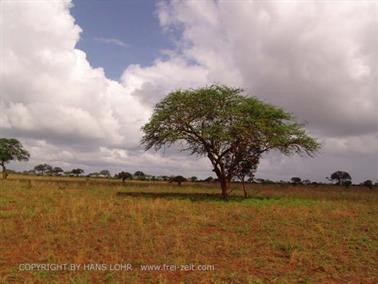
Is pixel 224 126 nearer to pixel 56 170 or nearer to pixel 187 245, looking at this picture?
pixel 187 245

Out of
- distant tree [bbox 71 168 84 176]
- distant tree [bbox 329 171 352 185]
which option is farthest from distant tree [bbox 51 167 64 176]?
distant tree [bbox 329 171 352 185]

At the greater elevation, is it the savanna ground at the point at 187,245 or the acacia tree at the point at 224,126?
the acacia tree at the point at 224,126

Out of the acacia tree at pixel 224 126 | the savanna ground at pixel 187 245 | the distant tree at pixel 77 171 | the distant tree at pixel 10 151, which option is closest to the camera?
the savanna ground at pixel 187 245

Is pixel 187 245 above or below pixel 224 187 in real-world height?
below

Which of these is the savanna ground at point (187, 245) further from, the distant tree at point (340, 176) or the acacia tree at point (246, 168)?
the distant tree at point (340, 176)

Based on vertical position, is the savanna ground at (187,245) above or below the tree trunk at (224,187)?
below

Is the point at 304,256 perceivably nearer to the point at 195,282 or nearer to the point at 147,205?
the point at 195,282

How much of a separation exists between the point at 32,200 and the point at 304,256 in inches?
658

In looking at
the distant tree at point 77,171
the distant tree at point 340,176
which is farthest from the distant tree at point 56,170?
the distant tree at point 340,176

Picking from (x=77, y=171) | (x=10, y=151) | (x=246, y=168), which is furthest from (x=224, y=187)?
(x=77, y=171)

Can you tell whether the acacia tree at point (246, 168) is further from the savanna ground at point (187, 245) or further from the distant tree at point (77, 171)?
the distant tree at point (77, 171)

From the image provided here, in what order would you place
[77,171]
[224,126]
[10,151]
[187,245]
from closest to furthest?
[187,245] → [224,126] → [10,151] → [77,171]

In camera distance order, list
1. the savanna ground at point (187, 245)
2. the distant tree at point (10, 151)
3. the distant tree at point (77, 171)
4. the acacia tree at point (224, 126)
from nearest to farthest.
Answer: the savanna ground at point (187, 245) < the acacia tree at point (224, 126) < the distant tree at point (10, 151) < the distant tree at point (77, 171)

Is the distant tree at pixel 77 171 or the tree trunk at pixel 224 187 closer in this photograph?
the tree trunk at pixel 224 187
